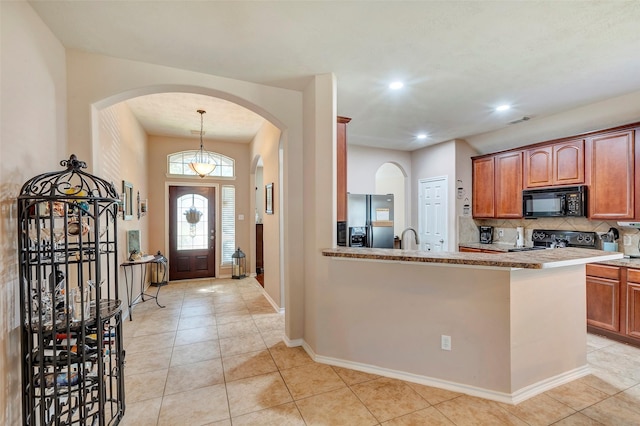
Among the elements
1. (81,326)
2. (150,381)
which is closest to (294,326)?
(150,381)

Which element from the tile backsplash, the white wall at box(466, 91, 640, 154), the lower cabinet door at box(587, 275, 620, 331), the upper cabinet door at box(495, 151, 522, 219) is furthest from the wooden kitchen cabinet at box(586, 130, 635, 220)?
the upper cabinet door at box(495, 151, 522, 219)

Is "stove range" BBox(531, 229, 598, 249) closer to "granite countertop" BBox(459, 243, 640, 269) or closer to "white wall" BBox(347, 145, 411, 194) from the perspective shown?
"granite countertop" BBox(459, 243, 640, 269)

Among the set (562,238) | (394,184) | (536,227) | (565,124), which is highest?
(565,124)

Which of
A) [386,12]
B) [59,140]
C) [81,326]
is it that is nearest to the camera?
[81,326]

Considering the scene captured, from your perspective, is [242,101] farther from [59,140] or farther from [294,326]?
[294,326]

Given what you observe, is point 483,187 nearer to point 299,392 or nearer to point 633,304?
point 633,304

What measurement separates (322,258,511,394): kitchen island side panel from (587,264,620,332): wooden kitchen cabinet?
2094 mm

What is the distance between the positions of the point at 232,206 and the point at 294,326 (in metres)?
4.00

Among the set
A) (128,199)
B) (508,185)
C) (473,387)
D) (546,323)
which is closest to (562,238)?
(508,185)

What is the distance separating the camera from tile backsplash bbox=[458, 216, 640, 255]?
3532 millimetres

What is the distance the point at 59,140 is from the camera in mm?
2254

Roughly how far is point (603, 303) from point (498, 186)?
2124mm

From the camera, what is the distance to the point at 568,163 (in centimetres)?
388

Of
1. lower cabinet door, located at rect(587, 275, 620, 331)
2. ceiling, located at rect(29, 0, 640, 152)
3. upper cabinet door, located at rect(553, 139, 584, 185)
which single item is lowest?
lower cabinet door, located at rect(587, 275, 620, 331)
